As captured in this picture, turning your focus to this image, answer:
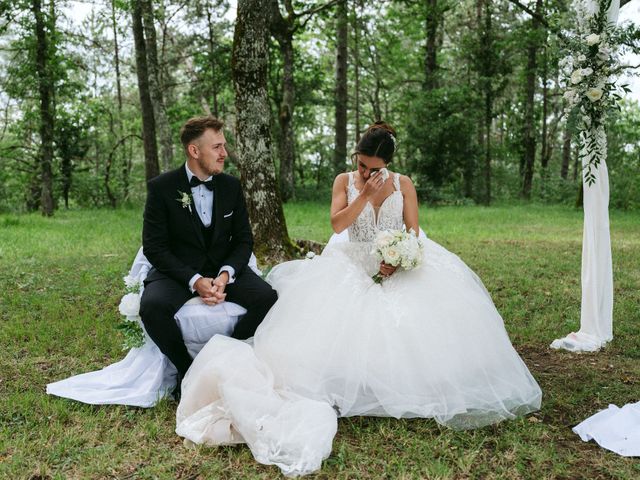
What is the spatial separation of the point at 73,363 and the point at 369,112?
1151 inches

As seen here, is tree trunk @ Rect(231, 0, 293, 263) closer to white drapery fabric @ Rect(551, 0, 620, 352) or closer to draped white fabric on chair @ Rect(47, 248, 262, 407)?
draped white fabric on chair @ Rect(47, 248, 262, 407)

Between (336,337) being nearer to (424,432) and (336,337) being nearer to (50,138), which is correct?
(424,432)

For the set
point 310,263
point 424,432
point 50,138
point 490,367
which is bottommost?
point 424,432

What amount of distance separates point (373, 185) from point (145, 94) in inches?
462

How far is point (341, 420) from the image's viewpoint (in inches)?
143

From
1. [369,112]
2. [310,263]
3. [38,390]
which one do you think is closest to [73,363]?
[38,390]

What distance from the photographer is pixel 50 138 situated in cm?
1495

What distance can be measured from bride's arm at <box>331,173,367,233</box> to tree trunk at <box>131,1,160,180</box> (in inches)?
420

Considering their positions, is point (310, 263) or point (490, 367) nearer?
point (490, 367)

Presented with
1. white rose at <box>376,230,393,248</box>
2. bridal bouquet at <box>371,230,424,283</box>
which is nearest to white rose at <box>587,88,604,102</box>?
bridal bouquet at <box>371,230,424,283</box>

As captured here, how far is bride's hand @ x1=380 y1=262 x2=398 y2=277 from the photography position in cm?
428

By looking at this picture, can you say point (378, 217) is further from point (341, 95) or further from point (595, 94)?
point (341, 95)

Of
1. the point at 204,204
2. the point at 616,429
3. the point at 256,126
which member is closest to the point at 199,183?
the point at 204,204

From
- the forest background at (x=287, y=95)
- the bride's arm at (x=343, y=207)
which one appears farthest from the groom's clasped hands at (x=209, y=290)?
the forest background at (x=287, y=95)
